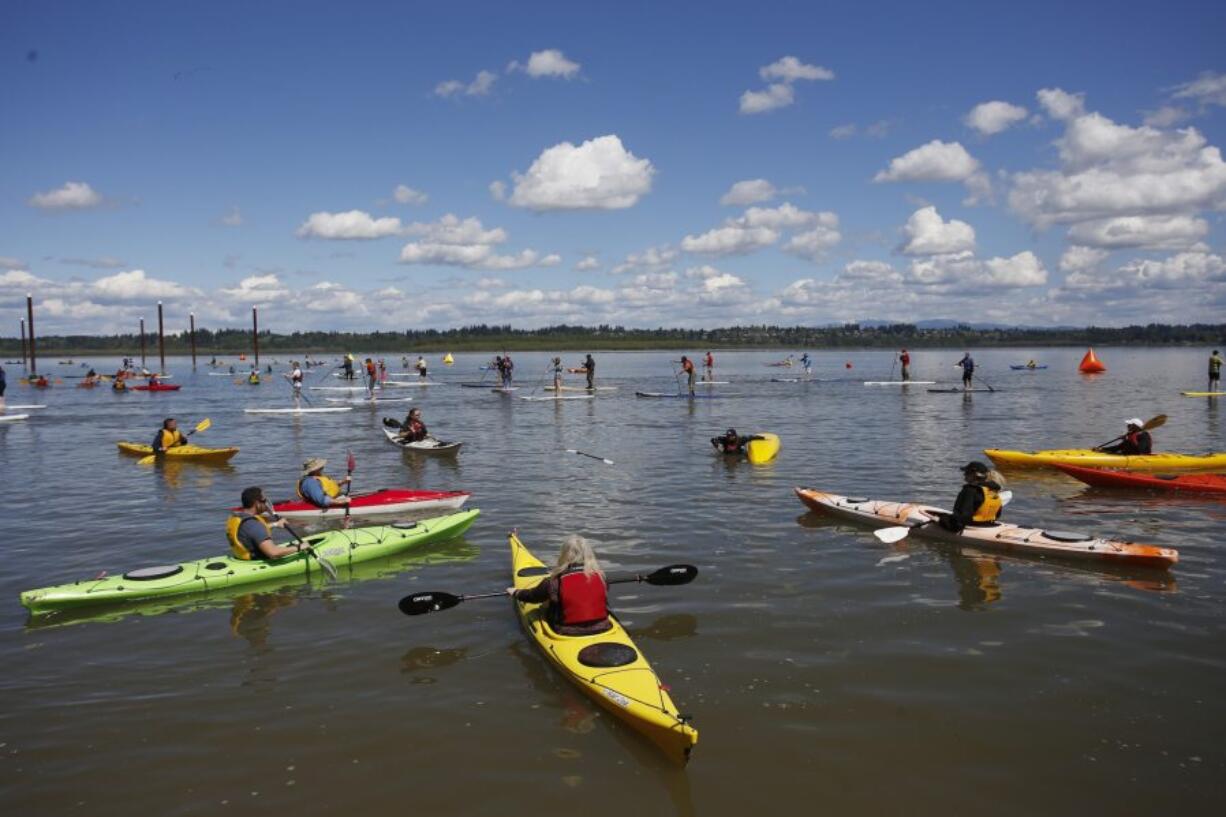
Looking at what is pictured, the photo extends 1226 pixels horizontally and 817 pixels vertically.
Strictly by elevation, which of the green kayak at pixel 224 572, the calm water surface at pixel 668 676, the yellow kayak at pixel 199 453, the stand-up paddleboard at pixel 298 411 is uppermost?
the stand-up paddleboard at pixel 298 411

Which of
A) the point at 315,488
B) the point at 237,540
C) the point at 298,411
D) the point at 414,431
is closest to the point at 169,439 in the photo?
the point at 414,431

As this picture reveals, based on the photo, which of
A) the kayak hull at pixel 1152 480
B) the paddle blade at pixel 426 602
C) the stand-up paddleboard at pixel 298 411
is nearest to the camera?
the paddle blade at pixel 426 602

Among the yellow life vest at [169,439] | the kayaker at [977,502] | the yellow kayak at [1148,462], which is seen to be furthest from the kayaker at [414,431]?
the yellow kayak at [1148,462]

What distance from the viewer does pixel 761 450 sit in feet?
68.0

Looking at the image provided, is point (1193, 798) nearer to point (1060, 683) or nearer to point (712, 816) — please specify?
point (1060, 683)

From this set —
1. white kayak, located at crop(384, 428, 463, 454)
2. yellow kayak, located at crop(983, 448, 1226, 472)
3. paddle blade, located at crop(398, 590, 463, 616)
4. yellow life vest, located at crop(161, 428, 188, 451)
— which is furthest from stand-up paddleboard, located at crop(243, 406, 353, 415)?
yellow kayak, located at crop(983, 448, 1226, 472)

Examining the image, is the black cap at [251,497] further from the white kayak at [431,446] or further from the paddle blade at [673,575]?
the white kayak at [431,446]

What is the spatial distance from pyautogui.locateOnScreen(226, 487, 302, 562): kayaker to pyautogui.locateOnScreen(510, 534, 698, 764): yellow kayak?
4.14 meters

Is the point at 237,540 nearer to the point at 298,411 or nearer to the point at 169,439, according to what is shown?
the point at 169,439

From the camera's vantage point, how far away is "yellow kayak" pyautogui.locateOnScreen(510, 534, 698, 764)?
623 centimetres

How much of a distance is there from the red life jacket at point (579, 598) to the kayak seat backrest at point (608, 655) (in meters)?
0.42

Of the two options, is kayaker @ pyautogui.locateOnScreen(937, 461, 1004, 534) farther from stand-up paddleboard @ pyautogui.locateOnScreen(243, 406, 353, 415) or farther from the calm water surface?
stand-up paddleboard @ pyautogui.locateOnScreen(243, 406, 353, 415)

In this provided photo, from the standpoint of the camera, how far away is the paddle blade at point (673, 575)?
9953 millimetres

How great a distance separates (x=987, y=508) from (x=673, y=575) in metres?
5.41
